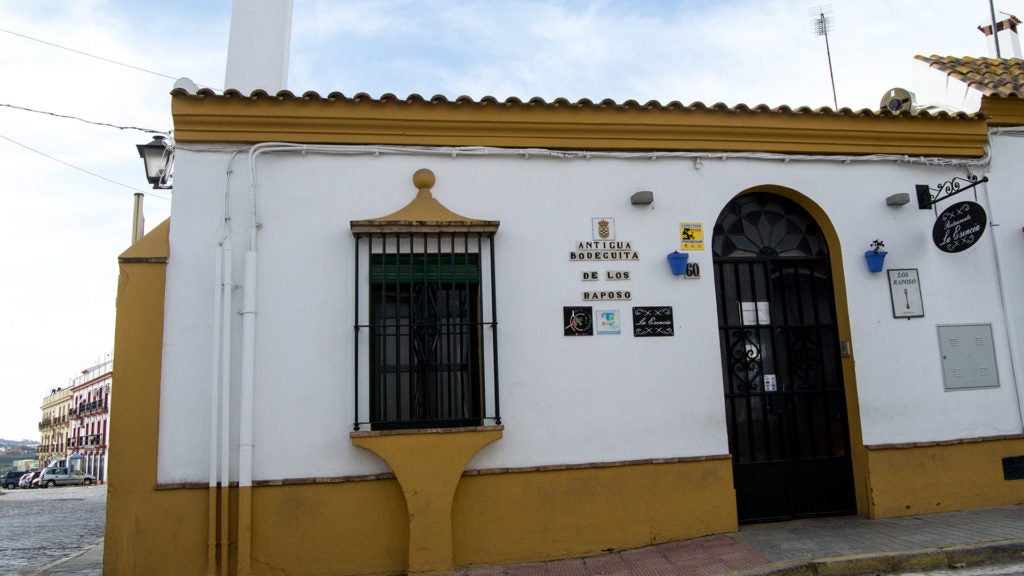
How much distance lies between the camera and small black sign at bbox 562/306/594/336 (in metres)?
6.05

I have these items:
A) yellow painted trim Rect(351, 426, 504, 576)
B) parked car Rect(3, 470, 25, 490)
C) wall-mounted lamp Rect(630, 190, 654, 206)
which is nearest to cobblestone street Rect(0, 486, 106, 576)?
yellow painted trim Rect(351, 426, 504, 576)

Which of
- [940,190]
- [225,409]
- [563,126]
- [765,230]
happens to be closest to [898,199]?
[940,190]

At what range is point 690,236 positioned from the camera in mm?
6410

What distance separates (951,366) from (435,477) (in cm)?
505

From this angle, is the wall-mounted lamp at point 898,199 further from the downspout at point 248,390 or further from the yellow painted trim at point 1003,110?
the downspout at point 248,390

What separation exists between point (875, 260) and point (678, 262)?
6.61ft

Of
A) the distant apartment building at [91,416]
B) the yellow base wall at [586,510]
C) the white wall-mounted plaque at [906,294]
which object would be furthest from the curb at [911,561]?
the distant apartment building at [91,416]

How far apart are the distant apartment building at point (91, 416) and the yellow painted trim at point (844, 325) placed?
55.5m

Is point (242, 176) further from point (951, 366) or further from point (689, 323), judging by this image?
point (951, 366)

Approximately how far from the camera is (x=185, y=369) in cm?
552

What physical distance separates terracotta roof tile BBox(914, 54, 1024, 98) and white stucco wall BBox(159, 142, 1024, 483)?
130 centimetres

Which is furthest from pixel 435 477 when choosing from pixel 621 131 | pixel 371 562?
pixel 621 131

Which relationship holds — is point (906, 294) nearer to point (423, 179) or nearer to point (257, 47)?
point (423, 179)

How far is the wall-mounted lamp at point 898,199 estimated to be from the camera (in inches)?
264
